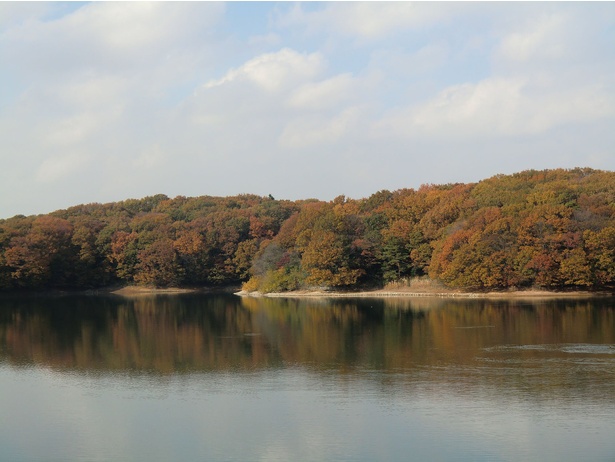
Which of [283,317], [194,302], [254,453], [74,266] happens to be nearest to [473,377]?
[254,453]

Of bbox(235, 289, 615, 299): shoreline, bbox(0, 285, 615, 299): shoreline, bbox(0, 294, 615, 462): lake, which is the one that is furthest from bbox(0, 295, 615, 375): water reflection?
bbox(0, 285, 615, 299): shoreline

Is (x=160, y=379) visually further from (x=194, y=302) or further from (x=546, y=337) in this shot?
(x=194, y=302)

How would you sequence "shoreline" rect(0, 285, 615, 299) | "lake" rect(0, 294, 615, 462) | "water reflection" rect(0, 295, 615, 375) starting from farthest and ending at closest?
"shoreline" rect(0, 285, 615, 299)
"water reflection" rect(0, 295, 615, 375)
"lake" rect(0, 294, 615, 462)

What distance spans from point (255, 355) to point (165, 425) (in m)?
11.2

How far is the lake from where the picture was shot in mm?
17203

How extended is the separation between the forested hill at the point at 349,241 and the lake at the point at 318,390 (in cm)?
1521

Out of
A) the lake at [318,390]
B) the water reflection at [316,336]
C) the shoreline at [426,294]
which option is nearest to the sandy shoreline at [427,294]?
the shoreline at [426,294]

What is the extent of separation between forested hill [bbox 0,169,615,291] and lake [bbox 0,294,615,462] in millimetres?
15207

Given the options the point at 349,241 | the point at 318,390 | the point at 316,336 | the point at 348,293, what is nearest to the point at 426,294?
the point at 348,293

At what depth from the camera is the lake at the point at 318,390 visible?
17203mm

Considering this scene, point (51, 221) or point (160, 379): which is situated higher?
point (51, 221)

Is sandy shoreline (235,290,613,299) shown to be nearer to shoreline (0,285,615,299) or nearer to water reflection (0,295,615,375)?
shoreline (0,285,615,299)

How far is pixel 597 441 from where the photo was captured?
1678 cm

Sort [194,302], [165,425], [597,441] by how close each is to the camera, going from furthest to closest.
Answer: [194,302]
[165,425]
[597,441]
